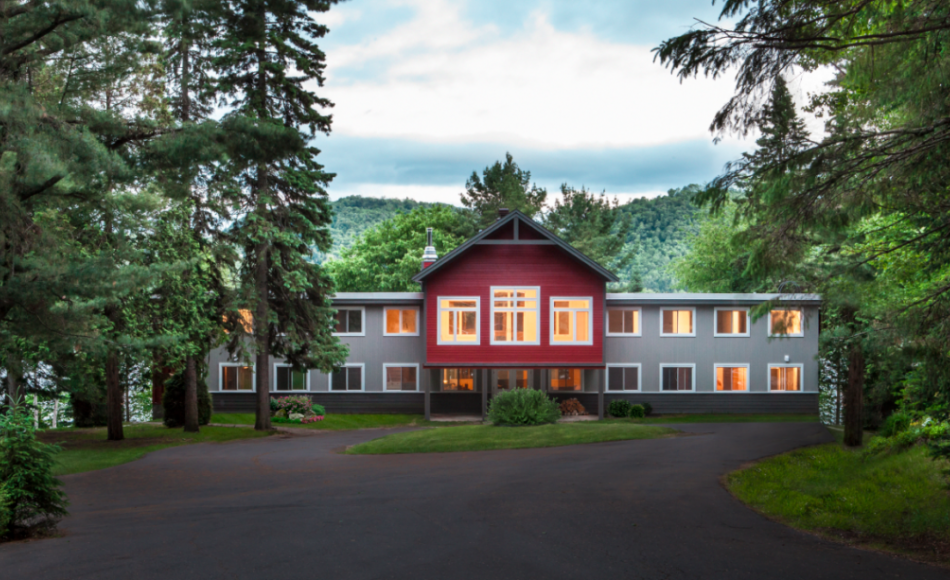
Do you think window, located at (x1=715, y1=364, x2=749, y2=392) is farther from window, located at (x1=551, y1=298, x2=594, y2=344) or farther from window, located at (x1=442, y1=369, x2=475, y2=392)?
window, located at (x1=442, y1=369, x2=475, y2=392)

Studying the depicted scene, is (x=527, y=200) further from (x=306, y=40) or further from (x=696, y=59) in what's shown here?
(x=696, y=59)

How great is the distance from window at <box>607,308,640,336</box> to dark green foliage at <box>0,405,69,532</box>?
23578 millimetres

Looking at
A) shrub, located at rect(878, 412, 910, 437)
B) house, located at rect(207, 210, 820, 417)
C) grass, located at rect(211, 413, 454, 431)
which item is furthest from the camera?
house, located at rect(207, 210, 820, 417)

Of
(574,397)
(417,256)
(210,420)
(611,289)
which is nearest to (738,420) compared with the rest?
(574,397)

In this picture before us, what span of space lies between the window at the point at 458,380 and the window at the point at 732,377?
10056mm

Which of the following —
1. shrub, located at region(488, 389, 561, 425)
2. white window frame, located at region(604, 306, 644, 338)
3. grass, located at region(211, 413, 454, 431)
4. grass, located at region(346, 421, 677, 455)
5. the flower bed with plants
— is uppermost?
white window frame, located at region(604, 306, 644, 338)

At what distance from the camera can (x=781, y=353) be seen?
97.4ft

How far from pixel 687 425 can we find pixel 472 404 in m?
9.30

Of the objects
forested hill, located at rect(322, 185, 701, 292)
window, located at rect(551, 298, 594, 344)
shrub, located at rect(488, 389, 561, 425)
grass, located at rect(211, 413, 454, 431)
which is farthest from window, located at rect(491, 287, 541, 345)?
forested hill, located at rect(322, 185, 701, 292)

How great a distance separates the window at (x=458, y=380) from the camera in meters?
30.5

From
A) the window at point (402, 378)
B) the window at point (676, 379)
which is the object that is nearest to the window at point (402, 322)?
the window at point (402, 378)

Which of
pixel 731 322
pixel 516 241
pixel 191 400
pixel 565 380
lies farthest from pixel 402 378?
pixel 731 322

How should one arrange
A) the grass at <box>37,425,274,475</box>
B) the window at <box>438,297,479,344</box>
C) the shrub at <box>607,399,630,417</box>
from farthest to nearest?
the shrub at <box>607,399,630,417</box> < the window at <box>438,297,479,344</box> < the grass at <box>37,425,274,475</box>

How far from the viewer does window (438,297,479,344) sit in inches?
1079
